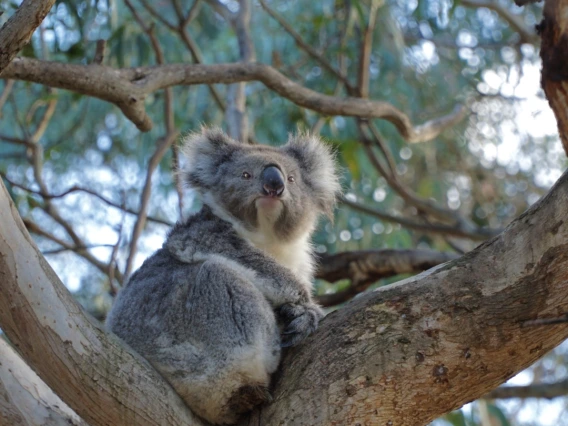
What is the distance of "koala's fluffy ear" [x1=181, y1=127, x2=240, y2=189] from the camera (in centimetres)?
374

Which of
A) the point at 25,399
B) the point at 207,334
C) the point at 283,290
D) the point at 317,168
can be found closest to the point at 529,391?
the point at 317,168

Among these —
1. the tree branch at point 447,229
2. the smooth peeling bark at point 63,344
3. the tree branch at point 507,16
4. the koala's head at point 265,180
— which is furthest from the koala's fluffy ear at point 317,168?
the tree branch at point 507,16

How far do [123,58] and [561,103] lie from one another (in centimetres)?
392

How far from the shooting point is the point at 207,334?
2.79 meters

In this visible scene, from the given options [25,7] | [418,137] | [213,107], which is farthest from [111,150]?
[25,7]

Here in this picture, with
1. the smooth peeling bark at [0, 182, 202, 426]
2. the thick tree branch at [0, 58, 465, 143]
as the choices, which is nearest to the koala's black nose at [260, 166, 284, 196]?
the thick tree branch at [0, 58, 465, 143]

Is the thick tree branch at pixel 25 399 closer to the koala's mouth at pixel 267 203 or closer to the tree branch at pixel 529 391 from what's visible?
the koala's mouth at pixel 267 203

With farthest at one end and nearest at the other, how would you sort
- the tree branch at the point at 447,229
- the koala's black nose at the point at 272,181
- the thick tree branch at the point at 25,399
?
the tree branch at the point at 447,229
the koala's black nose at the point at 272,181
the thick tree branch at the point at 25,399

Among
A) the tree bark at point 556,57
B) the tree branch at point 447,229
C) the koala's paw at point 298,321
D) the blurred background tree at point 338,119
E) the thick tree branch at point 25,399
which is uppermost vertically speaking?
the blurred background tree at point 338,119

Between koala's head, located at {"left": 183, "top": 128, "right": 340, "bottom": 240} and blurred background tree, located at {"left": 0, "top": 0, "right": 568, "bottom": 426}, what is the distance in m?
0.94

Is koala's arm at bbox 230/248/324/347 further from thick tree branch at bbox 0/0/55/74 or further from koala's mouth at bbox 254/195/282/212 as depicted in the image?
thick tree branch at bbox 0/0/55/74

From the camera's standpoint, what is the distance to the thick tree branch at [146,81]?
3420mm

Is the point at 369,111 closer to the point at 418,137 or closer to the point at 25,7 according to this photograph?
the point at 418,137

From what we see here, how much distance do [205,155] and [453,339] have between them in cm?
179
